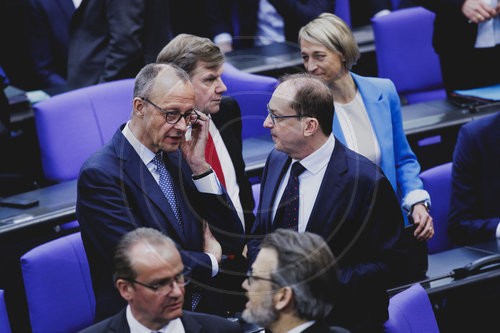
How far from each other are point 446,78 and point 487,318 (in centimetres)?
160

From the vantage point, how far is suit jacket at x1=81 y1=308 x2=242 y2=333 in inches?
87.9

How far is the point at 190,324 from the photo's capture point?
2.27m

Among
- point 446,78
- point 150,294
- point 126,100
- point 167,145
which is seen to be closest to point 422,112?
point 446,78

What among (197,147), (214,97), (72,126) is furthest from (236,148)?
(72,126)

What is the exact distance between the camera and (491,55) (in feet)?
13.0

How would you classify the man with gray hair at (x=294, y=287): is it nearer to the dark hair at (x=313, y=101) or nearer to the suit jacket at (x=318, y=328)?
the suit jacket at (x=318, y=328)

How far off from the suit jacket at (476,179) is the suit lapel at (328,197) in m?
0.97

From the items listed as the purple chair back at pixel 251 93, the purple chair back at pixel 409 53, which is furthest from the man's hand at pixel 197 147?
the purple chair back at pixel 409 53

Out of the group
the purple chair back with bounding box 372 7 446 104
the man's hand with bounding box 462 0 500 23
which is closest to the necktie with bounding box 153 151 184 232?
the man's hand with bounding box 462 0 500 23

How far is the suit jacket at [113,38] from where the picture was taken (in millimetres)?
3949

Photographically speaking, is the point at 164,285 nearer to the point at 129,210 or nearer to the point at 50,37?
the point at 129,210

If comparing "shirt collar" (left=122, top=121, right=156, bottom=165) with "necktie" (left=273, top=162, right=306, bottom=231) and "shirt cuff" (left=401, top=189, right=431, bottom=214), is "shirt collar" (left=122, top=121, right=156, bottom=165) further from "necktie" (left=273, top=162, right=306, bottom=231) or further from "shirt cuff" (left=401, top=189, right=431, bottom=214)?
"shirt cuff" (left=401, top=189, right=431, bottom=214)

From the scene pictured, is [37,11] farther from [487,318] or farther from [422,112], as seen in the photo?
[487,318]

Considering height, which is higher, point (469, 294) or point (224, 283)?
Answer: point (224, 283)
